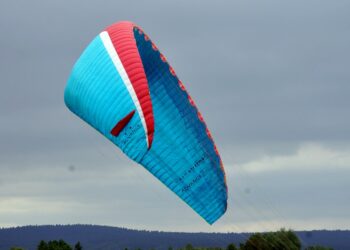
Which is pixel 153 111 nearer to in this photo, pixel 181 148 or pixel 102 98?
pixel 181 148

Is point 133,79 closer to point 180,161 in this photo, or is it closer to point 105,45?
point 105,45

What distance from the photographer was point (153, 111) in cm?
3275

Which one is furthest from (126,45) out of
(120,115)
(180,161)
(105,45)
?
(180,161)

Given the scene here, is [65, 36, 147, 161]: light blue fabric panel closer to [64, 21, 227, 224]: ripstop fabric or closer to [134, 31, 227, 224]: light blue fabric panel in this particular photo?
[64, 21, 227, 224]: ripstop fabric

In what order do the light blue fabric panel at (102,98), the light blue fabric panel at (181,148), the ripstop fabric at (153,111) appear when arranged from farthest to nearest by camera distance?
the light blue fabric panel at (181,148)
the ripstop fabric at (153,111)
the light blue fabric panel at (102,98)

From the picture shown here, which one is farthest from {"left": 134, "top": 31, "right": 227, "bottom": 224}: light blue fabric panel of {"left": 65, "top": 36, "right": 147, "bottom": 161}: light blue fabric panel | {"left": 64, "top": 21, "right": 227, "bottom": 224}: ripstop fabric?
{"left": 65, "top": 36, "right": 147, "bottom": 161}: light blue fabric panel

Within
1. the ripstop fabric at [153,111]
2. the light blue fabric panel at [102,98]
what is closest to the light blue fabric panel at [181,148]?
the ripstop fabric at [153,111]

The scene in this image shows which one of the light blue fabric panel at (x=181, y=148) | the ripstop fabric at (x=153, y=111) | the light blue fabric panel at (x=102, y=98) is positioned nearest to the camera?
the light blue fabric panel at (x=102, y=98)

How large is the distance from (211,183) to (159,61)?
556 centimetres

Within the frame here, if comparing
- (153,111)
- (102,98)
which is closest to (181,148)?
(153,111)

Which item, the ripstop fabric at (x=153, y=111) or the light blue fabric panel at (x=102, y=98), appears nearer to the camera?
the light blue fabric panel at (x=102, y=98)

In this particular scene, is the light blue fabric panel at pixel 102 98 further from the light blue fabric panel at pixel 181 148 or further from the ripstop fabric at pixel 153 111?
the light blue fabric panel at pixel 181 148

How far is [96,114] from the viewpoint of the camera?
30484 millimetres

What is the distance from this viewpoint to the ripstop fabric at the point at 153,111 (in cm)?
2967
